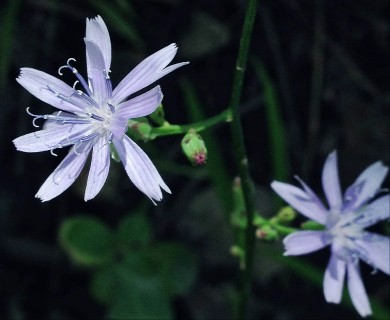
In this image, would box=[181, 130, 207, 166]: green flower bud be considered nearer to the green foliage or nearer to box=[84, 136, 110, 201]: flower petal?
box=[84, 136, 110, 201]: flower petal

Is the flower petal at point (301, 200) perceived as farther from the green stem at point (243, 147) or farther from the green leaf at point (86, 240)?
the green leaf at point (86, 240)

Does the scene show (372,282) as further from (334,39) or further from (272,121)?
(334,39)

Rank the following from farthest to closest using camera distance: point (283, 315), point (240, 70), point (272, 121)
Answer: point (283, 315)
point (272, 121)
point (240, 70)

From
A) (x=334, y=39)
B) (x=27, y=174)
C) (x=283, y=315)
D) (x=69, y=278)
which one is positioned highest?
(x=334, y=39)

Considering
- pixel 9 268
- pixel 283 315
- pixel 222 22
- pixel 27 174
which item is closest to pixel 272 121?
pixel 222 22

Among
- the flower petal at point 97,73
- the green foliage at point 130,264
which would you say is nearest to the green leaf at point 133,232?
the green foliage at point 130,264
